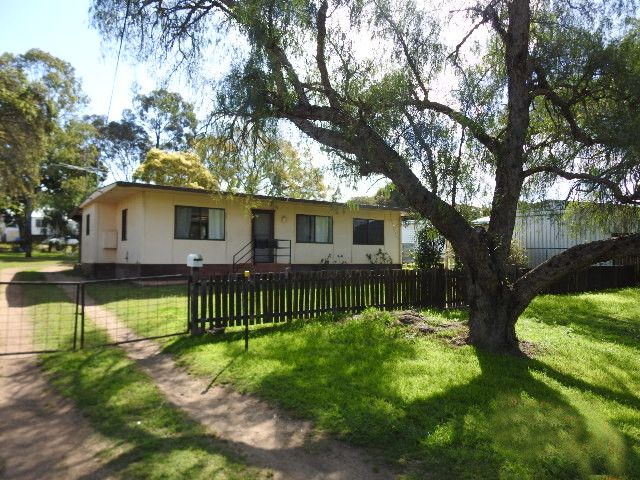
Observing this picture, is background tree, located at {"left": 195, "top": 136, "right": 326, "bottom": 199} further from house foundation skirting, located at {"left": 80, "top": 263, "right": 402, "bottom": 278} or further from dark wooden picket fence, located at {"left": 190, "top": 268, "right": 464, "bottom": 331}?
house foundation skirting, located at {"left": 80, "top": 263, "right": 402, "bottom": 278}

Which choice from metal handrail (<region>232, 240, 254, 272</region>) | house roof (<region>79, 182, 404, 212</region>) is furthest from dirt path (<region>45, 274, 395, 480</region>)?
metal handrail (<region>232, 240, 254, 272</region>)

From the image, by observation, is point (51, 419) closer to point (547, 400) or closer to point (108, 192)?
point (547, 400)

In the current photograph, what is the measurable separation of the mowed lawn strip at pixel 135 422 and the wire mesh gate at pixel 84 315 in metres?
0.98

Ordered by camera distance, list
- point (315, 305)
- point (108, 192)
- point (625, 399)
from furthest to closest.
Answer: point (108, 192), point (315, 305), point (625, 399)

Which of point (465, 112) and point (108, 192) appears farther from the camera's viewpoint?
point (108, 192)

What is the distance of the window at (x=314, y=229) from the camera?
70.2ft

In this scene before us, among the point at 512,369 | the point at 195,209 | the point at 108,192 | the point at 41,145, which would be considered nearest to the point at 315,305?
the point at 512,369

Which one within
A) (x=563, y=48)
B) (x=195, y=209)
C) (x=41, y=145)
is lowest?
(x=195, y=209)

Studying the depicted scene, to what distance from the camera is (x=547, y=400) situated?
226 inches

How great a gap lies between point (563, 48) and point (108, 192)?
1513 centimetres

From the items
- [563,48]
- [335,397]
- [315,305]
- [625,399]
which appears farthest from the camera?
[315,305]

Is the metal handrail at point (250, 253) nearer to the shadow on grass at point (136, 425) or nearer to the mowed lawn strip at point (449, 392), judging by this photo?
the mowed lawn strip at point (449, 392)

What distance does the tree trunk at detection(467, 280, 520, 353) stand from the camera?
793 cm

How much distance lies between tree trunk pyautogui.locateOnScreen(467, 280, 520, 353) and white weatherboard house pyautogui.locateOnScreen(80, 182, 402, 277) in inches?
369
